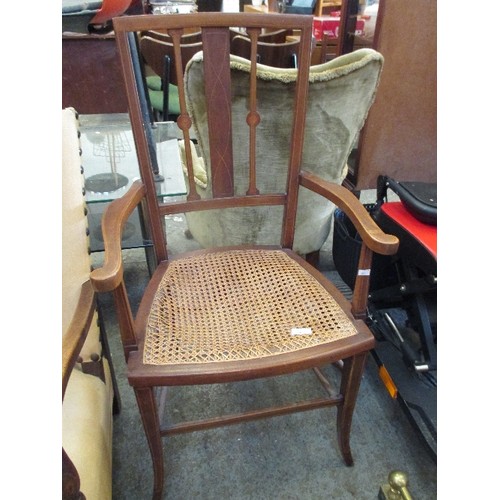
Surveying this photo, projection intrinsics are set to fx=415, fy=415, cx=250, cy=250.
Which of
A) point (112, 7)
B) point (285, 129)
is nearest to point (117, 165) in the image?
point (112, 7)

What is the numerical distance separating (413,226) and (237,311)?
22.6 inches

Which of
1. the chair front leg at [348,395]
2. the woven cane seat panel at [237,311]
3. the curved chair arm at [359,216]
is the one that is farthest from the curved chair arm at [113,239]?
the chair front leg at [348,395]

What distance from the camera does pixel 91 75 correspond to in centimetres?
206

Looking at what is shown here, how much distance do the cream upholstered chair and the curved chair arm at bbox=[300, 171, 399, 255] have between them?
20 cm

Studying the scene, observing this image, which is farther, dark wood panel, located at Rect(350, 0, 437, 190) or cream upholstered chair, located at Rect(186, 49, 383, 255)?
dark wood panel, located at Rect(350, 0, 437, 190)

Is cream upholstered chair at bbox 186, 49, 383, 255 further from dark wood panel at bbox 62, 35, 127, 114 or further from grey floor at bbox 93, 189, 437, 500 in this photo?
dark wood panel at bbox 62, 35, 127, 114

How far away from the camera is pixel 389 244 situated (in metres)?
0.83

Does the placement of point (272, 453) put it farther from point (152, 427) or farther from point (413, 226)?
point (413, 226)

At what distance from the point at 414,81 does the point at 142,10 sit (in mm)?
1933

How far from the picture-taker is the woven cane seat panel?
2.82 feet

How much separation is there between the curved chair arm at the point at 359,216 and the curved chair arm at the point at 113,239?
17.2 inches

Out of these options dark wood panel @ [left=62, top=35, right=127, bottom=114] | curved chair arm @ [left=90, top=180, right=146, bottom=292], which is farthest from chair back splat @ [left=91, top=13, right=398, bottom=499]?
dark wood panel @ [left=62, top=35, right=127, bottom=114]

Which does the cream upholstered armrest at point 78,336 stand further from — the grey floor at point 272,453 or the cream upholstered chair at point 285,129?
the cream upholstered chair at point 285,129

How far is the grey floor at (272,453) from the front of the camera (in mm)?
1091
